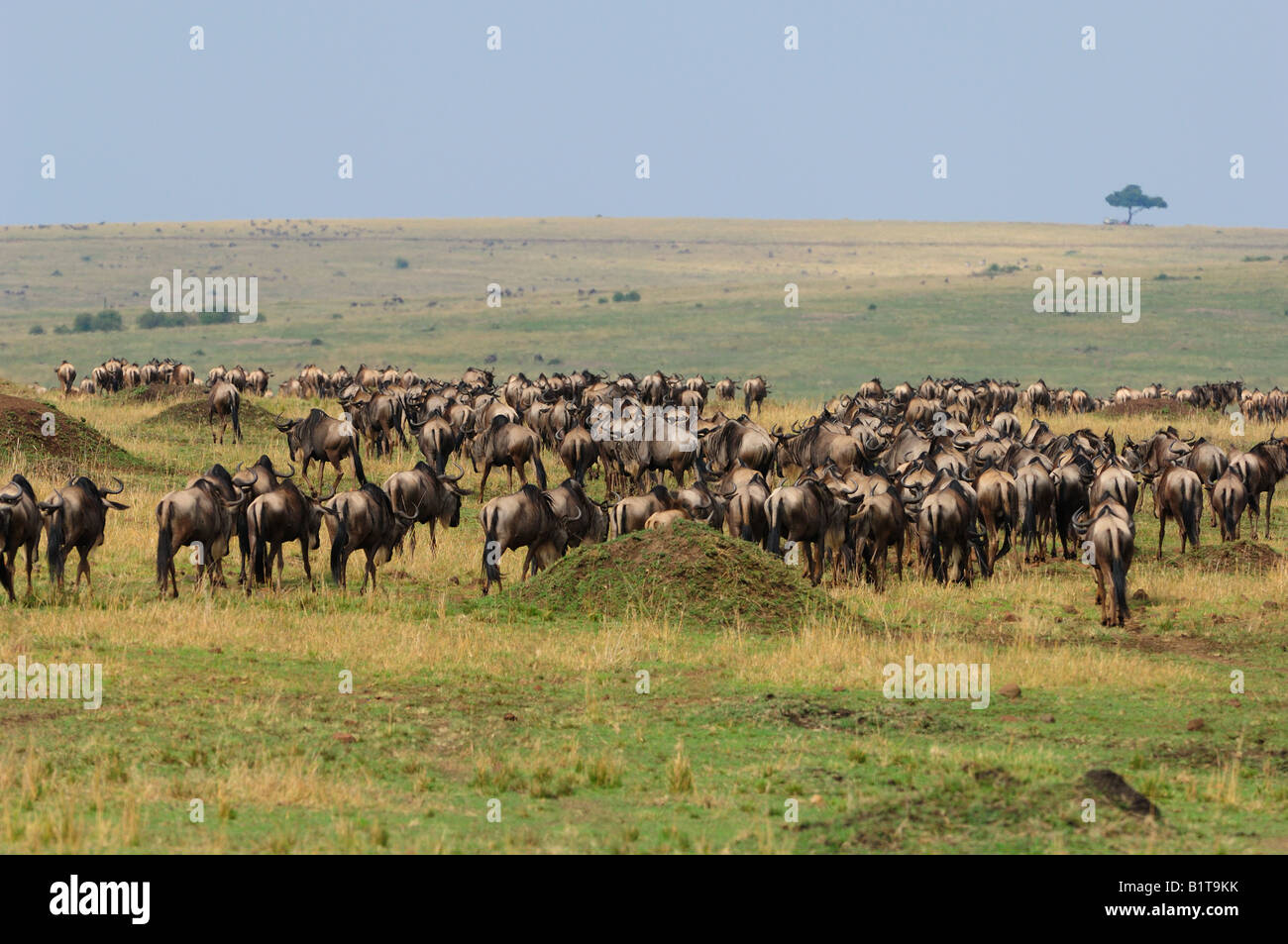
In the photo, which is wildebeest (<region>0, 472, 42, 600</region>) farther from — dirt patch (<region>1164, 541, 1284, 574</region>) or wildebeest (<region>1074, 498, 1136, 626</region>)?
dirt patch (<region>1164, 541, 1284, 574</region>)

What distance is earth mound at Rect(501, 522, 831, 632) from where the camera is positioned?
17.3 metres

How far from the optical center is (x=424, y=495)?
2100 cm

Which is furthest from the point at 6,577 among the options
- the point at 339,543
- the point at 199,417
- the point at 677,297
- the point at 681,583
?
the point at 677,297

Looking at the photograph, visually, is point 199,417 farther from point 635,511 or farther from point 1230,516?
point 1230,516

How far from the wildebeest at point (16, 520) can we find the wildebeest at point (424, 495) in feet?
16.3

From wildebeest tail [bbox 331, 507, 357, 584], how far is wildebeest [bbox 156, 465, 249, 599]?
1.26 m

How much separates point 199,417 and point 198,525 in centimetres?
1873

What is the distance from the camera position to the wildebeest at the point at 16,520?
1644 cm

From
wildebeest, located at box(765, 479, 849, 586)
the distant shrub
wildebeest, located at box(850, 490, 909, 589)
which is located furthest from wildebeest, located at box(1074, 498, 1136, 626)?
the distant shrub

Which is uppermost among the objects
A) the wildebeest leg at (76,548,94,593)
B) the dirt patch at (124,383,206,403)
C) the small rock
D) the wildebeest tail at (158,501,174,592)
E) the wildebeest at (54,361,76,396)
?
the wildebeest at (54,361,76,396)

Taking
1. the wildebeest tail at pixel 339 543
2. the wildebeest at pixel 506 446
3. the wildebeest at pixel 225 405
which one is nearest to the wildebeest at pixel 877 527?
the wildebeest tail at pixel 339 543

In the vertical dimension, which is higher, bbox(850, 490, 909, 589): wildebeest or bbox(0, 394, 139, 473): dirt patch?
bbox(0, 394, 139, 473): dirt patch

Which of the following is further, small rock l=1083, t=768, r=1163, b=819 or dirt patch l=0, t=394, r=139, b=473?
dirt patch l=0, t=394, r=139, b=473

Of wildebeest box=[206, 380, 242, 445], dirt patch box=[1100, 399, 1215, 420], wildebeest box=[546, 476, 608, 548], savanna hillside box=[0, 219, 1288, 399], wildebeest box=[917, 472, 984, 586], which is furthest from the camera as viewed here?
savanna hillside box=[0, 219, 1288, 399]
